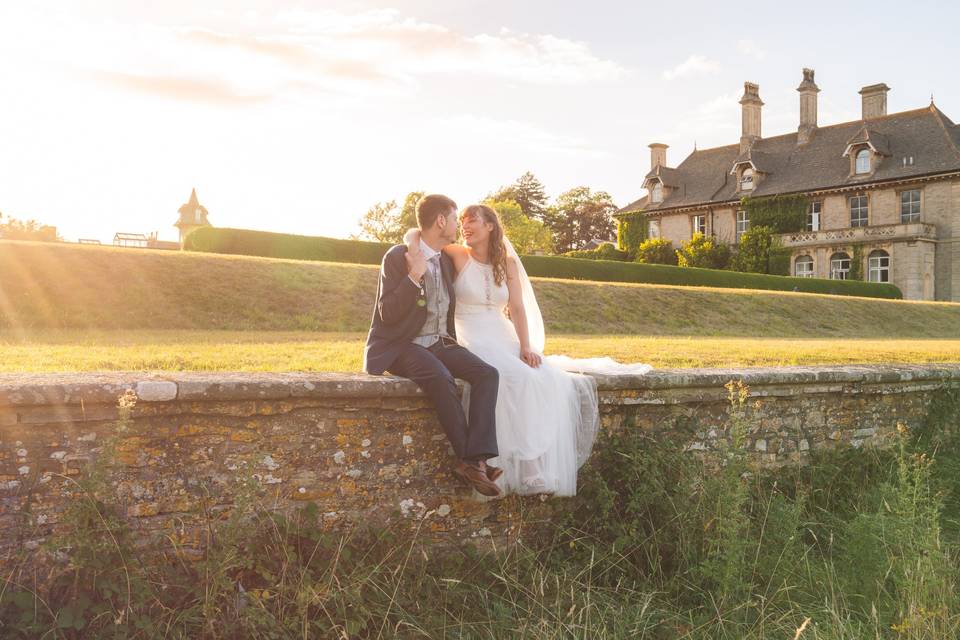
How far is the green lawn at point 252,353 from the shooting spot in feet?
23.8

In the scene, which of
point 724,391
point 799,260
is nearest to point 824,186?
point 799,260

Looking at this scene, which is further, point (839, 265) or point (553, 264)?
point (839, 265)

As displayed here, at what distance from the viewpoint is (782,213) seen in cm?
4184

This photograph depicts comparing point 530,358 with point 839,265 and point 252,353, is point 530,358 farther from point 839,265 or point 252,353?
point 839,265

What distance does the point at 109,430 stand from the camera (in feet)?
12.9

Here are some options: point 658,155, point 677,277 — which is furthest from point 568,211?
point 677,277

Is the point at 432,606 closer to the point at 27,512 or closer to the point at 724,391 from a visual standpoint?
the point at 27,512

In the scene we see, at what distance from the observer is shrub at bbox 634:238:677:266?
151ft

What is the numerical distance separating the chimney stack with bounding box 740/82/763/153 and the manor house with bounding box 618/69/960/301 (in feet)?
0.19

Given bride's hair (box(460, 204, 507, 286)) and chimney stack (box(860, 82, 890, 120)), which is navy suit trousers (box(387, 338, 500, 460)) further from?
chimney stack (box(860, 82, 890, 120))

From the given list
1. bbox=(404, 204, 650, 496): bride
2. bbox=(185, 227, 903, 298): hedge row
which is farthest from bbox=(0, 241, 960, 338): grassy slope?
bbox=(404, 204, 650, 496): bride

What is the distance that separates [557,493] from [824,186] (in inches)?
1600

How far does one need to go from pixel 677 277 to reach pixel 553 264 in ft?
20.0

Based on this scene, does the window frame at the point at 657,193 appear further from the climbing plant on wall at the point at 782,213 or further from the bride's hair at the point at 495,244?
the bride's hair at the point at 495,244
